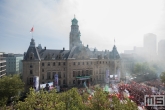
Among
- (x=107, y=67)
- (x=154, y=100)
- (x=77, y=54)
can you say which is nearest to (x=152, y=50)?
(x=107, y=67)

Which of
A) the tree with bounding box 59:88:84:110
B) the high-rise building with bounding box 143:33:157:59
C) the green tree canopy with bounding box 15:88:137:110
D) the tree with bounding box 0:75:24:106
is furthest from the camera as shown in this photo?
the high-rise building with bounding box 143:33:157:59

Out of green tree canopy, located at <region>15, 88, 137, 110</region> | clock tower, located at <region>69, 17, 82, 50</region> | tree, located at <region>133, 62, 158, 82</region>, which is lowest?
tree, located at <region>133, 62, 158, 82</region>

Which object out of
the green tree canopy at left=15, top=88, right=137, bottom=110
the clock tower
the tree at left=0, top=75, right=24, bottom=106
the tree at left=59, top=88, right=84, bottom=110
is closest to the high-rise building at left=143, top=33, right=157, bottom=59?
the clock tower

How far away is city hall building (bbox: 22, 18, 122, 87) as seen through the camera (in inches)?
Result: 1850

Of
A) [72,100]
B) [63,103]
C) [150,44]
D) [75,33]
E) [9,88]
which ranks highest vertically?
[150,44]

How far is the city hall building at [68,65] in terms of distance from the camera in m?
47.0

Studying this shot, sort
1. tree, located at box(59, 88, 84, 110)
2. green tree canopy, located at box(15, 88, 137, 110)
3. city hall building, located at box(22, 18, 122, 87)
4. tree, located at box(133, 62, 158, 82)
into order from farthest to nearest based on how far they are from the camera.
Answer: tree, located at box(133, 62, 158, 82), city hall building, located at box(22, 18, 122, 87), tree, located at box(59, 88, 84, 110), green tree canopy, located at box(15, 88, 137, 110)

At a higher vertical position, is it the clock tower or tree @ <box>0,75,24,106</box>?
the clock tower

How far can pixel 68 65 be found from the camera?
175 feet

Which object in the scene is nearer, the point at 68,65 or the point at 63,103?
the point at 63,103

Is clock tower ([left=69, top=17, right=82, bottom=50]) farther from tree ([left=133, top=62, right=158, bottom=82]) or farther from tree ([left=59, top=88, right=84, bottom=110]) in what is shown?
tree ([left=59, top=88, right=84, bottom=110])

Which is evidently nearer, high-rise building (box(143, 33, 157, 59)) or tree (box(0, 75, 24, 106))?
tree (box(0, 75, 24, 106))

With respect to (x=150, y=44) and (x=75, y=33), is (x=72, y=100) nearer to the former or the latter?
(x=75, y=33)

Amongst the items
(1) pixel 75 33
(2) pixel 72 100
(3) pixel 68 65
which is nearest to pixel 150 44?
(1) pixel 75 33
